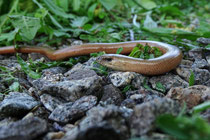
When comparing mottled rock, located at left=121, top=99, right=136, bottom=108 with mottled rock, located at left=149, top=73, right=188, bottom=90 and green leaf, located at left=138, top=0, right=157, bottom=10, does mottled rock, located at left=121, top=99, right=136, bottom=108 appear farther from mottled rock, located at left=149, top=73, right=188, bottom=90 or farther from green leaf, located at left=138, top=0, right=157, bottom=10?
green leaf, located at left=138, top=0, right=157, bottom=10

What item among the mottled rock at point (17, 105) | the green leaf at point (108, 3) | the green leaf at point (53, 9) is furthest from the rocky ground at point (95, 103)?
the green leaf at point (108, 3)

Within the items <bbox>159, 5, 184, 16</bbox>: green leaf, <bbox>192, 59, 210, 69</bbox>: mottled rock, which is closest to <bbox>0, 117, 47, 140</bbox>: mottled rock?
<bbox>192, 59, 210, 69</bbox>: mottled rock

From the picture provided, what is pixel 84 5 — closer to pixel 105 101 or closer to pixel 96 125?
pixel 105 101

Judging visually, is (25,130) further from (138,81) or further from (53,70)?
(53,70)

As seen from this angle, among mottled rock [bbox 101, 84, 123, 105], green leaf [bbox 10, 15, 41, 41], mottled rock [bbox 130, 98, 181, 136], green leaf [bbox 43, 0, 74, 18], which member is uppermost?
green leaf [bbox 43, 0, 74, 18]

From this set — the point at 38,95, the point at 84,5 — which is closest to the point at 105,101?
the point at 38,95

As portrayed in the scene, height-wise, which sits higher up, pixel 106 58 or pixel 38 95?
→ pixel 106 58
